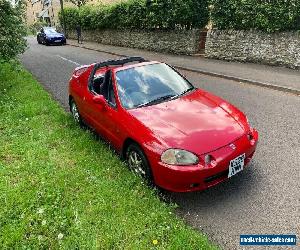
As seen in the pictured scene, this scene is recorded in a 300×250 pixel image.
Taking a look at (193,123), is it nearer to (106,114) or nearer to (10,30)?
(106,114)

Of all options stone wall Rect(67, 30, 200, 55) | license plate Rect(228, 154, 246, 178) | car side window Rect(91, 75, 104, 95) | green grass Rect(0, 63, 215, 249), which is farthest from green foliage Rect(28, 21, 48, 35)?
license plate Rect(228, 154, 246, 178)

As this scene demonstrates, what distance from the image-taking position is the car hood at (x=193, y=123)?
469cm

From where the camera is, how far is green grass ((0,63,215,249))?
13.4ft

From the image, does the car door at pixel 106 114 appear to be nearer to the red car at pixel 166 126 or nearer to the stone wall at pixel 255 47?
the red car at pixel 166 126

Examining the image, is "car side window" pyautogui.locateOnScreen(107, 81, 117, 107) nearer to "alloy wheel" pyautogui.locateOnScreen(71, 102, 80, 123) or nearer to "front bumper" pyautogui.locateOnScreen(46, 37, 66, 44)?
"alloy wheel" pyautogui.locateOnScreen(71, 102, 80, 123)

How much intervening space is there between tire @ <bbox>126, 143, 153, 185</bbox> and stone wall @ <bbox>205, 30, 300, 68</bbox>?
9.61m

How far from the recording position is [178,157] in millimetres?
4562

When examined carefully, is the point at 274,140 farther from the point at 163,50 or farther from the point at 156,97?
the point at 163,50

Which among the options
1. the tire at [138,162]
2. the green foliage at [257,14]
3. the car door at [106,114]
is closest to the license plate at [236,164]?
the tire at [138,162]

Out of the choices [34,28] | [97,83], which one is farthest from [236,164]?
[34,28]

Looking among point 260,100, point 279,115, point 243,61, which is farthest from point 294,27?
point 279,115

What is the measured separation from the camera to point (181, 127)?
496cm

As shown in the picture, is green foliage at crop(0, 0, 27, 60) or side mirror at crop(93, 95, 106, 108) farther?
green foliage at crop(0, 0, 27, 60)

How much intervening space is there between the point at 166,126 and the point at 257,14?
10.8 meters
